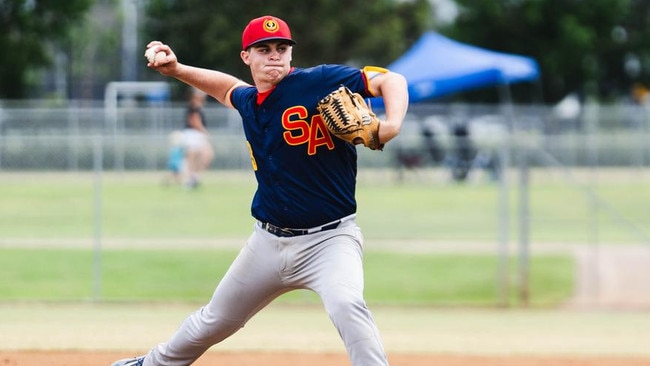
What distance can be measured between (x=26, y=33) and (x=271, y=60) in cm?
3744

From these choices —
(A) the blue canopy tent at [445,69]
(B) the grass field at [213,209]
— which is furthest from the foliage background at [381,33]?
(A) the blue canopy tent at [445,69]

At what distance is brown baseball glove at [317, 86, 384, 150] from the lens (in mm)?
5363

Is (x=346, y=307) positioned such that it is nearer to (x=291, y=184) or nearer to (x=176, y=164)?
(x=291, y=184)

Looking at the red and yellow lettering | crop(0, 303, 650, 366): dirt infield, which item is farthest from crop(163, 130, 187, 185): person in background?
the red and yellow lettering

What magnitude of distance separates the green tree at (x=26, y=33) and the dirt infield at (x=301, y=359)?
107ft

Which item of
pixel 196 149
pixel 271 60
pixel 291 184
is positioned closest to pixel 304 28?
pixel 196 149

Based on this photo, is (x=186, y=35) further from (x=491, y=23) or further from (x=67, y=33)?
(x=491, y=23)

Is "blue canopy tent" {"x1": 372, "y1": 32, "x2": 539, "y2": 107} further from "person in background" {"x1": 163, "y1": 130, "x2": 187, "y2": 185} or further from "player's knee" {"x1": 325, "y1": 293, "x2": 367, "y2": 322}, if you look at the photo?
"player's knee" {"x1": 325, "y1": 293, "x2": 367, "y2": 322}

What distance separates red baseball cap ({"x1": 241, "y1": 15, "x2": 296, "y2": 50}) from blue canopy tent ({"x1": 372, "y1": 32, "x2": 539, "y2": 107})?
11904 mm

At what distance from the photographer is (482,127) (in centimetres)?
3200

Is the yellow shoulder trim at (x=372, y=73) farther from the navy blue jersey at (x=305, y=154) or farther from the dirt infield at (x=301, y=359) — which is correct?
the dirt infield at (x=301, y=359)

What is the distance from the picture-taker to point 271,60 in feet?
19.3

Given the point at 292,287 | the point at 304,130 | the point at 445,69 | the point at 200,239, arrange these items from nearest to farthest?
the point at 304,130 < the point at 292,287 < the point at 200,239 < the point at 445,69

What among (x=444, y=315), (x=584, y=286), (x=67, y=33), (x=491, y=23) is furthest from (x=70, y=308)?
(x=491, y=23)
